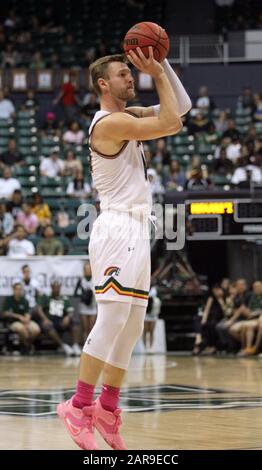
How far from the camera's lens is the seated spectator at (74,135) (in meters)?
24.2

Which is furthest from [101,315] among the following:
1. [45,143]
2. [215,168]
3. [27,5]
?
[27,5]

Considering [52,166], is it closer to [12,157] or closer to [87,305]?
[12,157]

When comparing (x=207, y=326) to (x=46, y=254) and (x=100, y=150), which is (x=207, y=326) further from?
(x=100, y=150)

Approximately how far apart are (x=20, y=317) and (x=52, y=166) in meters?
5.29

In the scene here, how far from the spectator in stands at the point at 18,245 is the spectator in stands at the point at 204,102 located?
7794 mm

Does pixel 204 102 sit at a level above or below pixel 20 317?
above

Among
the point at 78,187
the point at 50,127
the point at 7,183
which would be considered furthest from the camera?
the point at 50,127

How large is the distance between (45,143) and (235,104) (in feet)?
18.9

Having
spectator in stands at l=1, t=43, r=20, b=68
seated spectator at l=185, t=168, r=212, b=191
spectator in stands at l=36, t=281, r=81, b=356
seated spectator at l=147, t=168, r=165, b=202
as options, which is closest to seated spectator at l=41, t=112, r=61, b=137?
spectator in stands at l=1, t=43, r=20, b=68

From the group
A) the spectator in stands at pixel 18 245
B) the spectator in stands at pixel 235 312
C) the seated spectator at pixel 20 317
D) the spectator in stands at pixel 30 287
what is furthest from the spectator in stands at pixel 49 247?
the spectator in stands at pixel 235 312

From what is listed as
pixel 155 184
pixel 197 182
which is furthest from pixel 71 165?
pixel 197 182

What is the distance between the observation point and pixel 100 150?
20.5 ft

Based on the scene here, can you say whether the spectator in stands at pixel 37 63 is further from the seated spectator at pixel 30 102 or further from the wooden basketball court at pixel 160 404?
the wooden basketball court at pixel 160 404

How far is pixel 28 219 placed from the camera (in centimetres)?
2009
